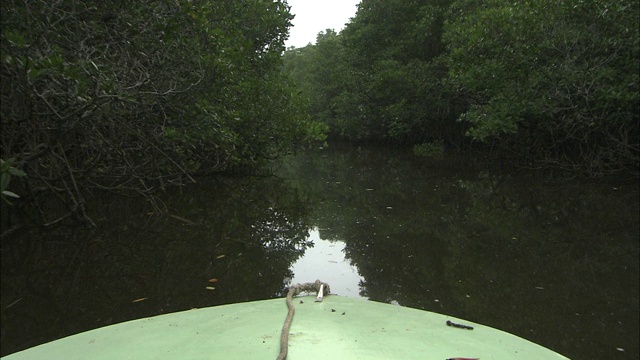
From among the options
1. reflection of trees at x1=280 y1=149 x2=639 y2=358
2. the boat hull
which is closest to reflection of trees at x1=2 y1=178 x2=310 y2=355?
reflection of trees at x1=280 y1=149 x2=639 y2=358

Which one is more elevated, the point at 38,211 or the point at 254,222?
the point at 38,211

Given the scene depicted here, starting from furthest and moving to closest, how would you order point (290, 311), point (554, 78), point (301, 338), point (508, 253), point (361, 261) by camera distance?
point (554, 78)
point (508, 253)
point (361, 261)
point (290, 311)
point (301, 338)

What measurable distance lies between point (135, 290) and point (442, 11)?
1599 centimetres

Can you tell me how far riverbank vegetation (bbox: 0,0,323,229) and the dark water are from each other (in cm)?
69

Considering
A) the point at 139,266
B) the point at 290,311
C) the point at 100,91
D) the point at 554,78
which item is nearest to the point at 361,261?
the point at 139,266

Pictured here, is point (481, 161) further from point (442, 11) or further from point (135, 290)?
point (135, 290)

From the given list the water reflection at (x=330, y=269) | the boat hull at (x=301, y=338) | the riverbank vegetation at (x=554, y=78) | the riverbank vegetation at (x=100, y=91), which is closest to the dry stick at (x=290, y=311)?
the boat hull at (x=301, y=338)

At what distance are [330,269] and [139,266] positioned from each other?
180 cm

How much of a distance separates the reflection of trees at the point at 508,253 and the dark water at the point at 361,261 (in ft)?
0.06

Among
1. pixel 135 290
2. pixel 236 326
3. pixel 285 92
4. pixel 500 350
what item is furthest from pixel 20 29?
pixel 285 92

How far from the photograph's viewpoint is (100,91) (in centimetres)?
477

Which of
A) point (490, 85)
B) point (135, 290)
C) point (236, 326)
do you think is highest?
point (490, 85)

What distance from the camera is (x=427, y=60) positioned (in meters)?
19.8

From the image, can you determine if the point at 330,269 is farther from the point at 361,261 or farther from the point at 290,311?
the point at 290,311
